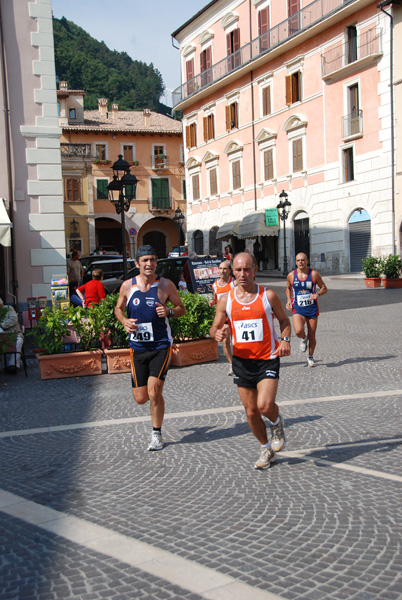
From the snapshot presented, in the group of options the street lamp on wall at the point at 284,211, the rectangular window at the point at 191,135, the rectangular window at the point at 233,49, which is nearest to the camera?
the street lamp on wall at the point at 284,211

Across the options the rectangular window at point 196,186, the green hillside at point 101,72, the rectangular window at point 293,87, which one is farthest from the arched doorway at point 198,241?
the green hillside at point 101,72

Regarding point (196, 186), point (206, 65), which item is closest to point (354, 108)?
point (206, 65)

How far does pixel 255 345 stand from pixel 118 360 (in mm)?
5476

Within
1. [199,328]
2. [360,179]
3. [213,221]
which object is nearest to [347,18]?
[360,179]

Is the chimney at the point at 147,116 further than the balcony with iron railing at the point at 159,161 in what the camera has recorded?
Yes

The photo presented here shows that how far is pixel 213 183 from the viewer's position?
1719 inches

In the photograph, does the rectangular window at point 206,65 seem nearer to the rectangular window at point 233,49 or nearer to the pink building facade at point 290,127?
the pink building facade at point 290,127

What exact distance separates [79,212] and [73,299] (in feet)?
128

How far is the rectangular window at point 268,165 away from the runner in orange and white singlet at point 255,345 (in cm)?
3322

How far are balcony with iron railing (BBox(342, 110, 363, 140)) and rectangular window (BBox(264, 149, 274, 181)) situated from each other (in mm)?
6558

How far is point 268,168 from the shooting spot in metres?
37.8

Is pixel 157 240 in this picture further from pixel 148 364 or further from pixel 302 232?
pixel 148 364

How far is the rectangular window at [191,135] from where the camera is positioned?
149 ft

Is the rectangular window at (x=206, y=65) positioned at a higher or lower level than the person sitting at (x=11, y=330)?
higher
